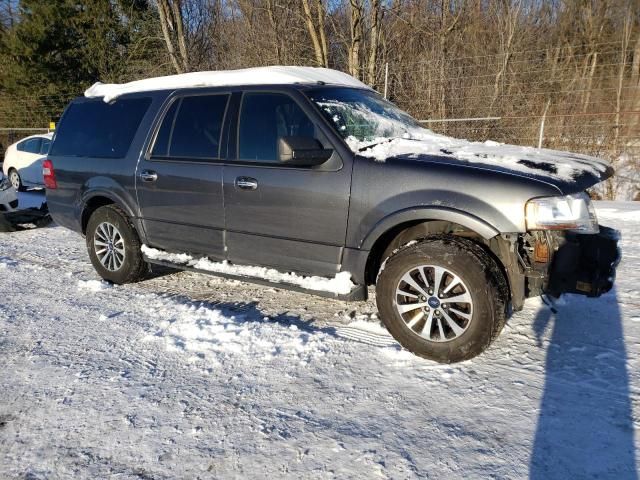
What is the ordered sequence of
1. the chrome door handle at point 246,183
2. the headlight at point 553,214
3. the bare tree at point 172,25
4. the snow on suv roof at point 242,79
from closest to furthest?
the headlight at point 553,214
the chrome door handle at point 246,183
the snow on suv roof at point 242,79
the bare tree at point 172,25

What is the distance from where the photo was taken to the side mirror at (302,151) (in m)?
3.26

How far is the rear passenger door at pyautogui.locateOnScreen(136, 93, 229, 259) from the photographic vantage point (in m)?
3.99

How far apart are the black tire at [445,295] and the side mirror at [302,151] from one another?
0.86 m

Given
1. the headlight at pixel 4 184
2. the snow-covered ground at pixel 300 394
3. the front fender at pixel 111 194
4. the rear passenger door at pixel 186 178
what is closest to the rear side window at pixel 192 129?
the rear passenger door at pixel 186 178

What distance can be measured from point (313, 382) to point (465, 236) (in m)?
1.42

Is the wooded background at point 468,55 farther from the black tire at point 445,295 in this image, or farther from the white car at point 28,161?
the black tire at point 445,295

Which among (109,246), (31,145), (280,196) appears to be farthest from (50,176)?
(31,145)

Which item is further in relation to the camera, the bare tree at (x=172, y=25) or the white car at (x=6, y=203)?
the bare tree at (x=172, y=25)

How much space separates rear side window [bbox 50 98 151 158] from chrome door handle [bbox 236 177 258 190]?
Answer: 148 cm

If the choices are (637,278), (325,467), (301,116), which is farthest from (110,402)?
(637,278)

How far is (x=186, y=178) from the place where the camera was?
4.11 metres

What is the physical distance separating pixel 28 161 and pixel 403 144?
12.0 m

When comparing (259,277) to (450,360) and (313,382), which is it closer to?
(313,382)

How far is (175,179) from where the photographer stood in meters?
4.18
